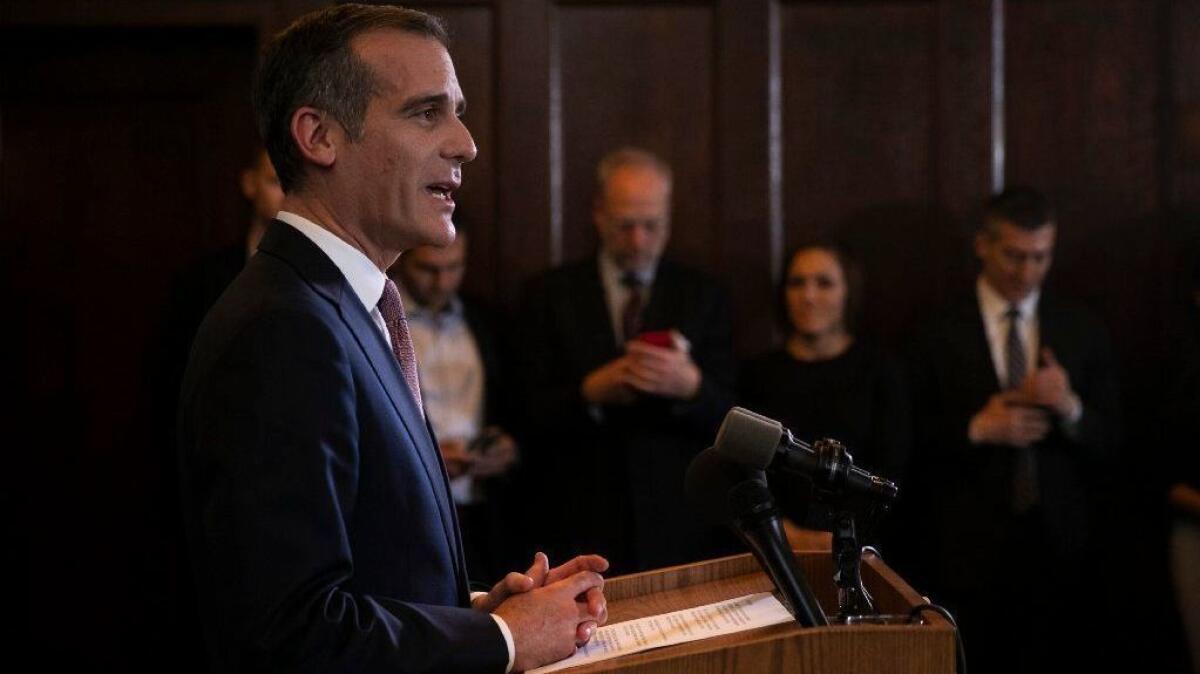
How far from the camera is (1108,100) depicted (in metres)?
4.32

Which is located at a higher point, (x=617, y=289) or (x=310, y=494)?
(x=617, y=289)

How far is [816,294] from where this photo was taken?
3855 mm

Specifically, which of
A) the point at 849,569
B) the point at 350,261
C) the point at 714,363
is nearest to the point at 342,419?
the point at 350,261

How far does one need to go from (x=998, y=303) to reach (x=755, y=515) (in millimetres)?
2657

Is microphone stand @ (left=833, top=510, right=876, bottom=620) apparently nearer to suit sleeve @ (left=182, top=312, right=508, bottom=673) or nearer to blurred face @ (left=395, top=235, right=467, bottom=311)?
suit sleeve @ (left=182, top=312, right=508, bottom=673)

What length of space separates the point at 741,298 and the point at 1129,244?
1237 millimetres

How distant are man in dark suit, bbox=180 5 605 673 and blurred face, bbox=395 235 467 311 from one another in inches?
81.8

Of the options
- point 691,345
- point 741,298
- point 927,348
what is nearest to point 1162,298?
point 927,348

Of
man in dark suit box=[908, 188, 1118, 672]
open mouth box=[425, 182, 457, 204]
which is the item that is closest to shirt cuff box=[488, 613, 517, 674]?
open mouth box=[425, 182, 457, 204]

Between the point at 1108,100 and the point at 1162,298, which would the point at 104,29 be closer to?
the point at 1108,100

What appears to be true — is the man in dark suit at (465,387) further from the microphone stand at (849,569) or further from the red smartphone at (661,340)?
the microphone stand at (849,569)

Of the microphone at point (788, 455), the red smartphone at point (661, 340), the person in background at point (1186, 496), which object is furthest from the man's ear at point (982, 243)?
the microphone at point (788, 455)

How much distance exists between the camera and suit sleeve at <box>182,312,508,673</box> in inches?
53.1

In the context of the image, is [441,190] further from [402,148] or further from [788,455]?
[788,455]
